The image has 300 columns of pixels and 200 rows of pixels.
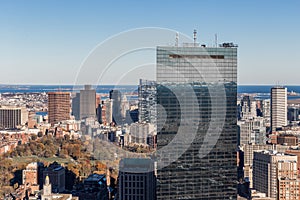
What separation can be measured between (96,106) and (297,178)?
126 inches

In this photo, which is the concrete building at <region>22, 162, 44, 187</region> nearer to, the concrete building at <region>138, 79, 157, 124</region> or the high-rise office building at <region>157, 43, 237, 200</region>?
the concrete building at <region>138, 79, 157, 124</region>

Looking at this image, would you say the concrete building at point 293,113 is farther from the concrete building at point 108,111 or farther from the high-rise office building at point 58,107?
the concrete building at point 108,111

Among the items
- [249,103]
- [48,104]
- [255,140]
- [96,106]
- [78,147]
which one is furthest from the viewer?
[249,103]

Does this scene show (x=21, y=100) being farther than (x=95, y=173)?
Yes

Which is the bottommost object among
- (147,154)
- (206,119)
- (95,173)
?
(95,173)

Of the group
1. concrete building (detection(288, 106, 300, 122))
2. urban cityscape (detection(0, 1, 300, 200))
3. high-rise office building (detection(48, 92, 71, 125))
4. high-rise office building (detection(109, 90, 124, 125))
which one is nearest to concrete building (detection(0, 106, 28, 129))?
high-rise office building (detection(48, 92, 71, 125))

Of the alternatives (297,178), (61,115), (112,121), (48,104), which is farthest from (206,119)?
(48,104)

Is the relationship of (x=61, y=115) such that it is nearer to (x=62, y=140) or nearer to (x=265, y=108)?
(x=62, y=140)

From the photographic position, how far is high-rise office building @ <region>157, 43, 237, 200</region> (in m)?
5.41

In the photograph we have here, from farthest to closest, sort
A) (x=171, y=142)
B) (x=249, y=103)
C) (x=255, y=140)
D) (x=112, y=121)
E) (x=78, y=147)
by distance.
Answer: (x=249, y=103) < (x=255, y=140) < (x=78, y=147) < (x=112, y=121) < (x=171, y=142)

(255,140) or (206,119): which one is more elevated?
(206,119)

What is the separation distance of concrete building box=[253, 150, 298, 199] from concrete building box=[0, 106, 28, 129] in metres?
6.94

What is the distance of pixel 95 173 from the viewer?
7242mm

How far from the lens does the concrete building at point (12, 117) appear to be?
Result: 12.4 m
